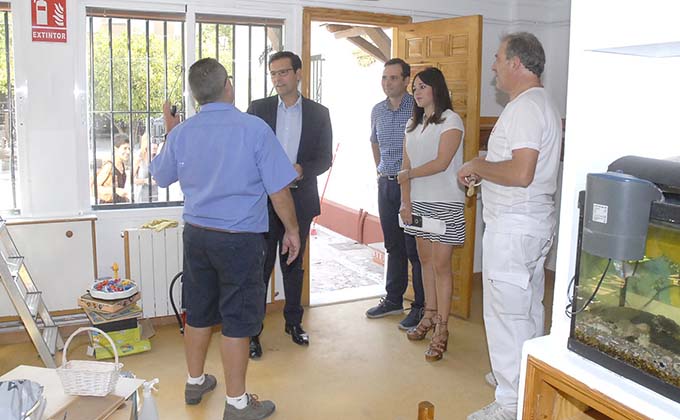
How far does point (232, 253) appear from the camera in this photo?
256cm

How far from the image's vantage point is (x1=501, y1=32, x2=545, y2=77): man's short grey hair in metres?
2.52

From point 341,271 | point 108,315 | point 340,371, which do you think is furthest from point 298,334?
point 341,271

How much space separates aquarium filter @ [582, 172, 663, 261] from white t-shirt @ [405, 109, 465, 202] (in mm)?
2067

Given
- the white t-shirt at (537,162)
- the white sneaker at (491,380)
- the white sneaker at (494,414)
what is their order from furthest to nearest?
the white sneaker at (491,380) → the white sneaker at (494,414) → the white t-shirt at (537,162)

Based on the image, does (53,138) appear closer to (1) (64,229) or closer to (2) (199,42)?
(1) (64,229)

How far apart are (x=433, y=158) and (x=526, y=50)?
0.99 m

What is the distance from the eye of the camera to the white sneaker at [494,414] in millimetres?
2686

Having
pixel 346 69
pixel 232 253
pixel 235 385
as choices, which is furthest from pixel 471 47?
pixel 346 69

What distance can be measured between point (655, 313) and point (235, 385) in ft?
6.08

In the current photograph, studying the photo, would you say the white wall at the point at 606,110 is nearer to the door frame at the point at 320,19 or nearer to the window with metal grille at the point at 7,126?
the door frame at the point at 320,19

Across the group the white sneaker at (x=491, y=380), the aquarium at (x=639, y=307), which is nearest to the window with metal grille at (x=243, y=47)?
the white sneaker at (x=491, y=380)

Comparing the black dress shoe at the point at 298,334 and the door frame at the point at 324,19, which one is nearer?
the black dress shoe at the point at 298,334

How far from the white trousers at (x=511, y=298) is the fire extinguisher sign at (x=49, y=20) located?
264 centimetres

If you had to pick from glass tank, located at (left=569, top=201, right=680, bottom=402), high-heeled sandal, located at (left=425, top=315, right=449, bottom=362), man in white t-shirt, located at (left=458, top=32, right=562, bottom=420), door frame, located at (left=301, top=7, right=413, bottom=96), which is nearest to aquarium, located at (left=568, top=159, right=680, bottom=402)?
glass tank, located at (left=569, top=201, right=680, bottom=402)
